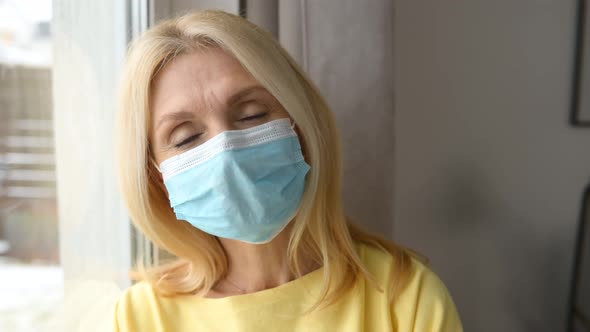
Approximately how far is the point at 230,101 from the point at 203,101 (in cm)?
5

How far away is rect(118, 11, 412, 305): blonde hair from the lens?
863 mm

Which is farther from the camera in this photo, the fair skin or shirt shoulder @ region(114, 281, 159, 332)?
shirt shoulder @ region(114, 281, 159, 332)

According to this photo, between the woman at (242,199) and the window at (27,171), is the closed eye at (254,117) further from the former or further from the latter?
the window at (27,171)

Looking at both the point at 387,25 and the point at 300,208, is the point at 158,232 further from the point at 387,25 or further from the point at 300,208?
the point at 387,25

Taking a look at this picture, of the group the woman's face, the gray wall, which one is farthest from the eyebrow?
the gray wall

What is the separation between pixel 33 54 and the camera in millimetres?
766

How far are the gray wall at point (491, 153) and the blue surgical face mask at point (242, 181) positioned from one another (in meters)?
0.79

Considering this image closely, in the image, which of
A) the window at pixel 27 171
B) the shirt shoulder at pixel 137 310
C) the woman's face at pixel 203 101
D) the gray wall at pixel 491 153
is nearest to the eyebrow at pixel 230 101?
the woman's face at pixel 203 101

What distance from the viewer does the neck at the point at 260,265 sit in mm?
978

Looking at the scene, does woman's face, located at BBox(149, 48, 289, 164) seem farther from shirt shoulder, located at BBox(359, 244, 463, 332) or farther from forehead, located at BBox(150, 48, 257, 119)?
shirt shoulder, located at BBox(359, 244, 463, 332)

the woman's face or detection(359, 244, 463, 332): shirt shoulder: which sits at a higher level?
the woman's face

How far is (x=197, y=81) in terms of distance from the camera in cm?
84

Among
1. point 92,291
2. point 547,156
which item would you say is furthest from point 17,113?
point 547,156

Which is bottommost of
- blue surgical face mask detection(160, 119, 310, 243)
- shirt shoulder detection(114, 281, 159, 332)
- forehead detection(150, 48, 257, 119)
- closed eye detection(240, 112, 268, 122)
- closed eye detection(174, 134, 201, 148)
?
shirt shoulder detection(114, 281, 159, 332)
